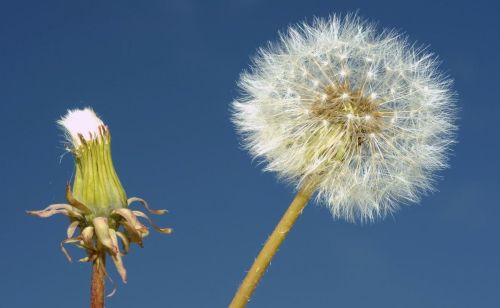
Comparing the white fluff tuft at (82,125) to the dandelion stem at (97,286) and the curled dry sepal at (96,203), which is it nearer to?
the curled dry sepal at (96,203)

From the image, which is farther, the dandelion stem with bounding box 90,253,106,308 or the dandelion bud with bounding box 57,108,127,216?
the dandelion bud with bounding box 57,108,127,216

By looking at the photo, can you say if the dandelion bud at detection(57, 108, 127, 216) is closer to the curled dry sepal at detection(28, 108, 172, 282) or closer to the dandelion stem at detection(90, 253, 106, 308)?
the curled dry sepal at detection(28, 108, 172, 282)

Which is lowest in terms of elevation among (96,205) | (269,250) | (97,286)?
(97,286)

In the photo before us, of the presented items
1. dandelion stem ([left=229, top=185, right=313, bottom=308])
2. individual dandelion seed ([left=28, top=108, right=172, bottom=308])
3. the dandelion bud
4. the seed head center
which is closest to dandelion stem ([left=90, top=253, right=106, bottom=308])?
individual dandelion seed ([left=28, top=108, right=172, bottom=308])

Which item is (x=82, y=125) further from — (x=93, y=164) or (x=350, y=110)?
(x=350, y=110)

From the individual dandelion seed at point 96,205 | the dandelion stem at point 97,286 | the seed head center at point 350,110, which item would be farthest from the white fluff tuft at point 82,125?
the seed head center at point 350,110

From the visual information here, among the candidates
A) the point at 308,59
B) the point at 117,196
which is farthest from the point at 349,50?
the point at 117,196

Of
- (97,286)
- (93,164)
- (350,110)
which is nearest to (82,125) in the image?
(93,164)

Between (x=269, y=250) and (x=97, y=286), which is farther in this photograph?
(x=269, y=250)
